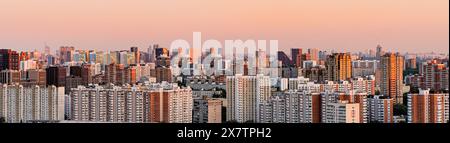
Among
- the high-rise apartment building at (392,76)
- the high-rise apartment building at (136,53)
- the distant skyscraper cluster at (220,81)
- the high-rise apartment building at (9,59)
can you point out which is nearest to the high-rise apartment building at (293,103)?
the distant skyscraper cluster at (220,81)

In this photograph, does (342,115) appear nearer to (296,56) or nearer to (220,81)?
(296,56)

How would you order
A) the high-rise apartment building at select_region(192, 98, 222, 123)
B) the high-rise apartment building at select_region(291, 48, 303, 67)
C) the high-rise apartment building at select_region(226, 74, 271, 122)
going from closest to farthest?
the high-rise apartment building at select_region(192, 98, 222, 123)
the high-rise apartment building at select_region(291, 48, 303, 67)
the high-rise apartment building at select_region(226, 74, 271, 122)

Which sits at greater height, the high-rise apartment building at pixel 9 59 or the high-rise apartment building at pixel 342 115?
the high-rise apartment building at pixel 9 59

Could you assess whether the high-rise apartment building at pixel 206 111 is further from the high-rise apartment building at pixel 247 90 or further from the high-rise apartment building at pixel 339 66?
the high-rise apartment building at pixel 339 66

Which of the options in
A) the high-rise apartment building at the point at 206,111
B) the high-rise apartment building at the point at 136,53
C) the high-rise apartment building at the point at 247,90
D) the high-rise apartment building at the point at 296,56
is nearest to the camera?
the high-rise apartment building at the point at 206,111

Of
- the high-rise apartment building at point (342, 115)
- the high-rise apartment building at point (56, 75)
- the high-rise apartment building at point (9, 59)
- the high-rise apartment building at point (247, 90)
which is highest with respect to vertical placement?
the high-rise apartment building at point (9, 59)

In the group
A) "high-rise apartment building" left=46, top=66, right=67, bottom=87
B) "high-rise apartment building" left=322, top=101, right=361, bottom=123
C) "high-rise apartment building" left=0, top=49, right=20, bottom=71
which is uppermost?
"high-rise apartment building" left=0, top=49, right=20, bottom=71

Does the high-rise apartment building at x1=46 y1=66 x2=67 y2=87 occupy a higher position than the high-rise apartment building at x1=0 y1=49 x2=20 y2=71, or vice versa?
the high-rise apartment building at x1=0 y1=49 x2=20 y2=71

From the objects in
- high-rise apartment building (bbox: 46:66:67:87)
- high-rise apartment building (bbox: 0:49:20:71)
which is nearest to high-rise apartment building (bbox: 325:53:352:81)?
high-rise apartment building (bbox: 46:66:67:87)

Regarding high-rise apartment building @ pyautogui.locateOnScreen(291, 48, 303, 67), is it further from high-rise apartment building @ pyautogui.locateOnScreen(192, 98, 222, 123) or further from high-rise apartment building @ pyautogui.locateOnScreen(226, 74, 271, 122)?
high-rise apartment building @ pyautogui.locateOnScreen(192, 98, 222, 123)
